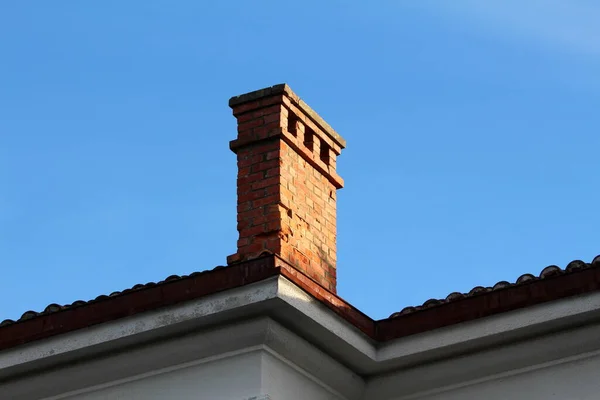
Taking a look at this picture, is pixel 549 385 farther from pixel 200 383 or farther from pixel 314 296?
pixel 200 383

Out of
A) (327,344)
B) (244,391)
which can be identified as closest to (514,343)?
(327,344)

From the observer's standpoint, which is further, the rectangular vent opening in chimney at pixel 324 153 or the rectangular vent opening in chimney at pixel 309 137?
the rectangular vent opening in chimney at pixel 324 153

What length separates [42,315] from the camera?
11.1m

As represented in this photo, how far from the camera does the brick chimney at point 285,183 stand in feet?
37.8

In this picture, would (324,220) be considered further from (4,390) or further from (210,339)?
(4,390)

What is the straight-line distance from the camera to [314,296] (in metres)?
10.6

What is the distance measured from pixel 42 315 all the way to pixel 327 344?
2.25m

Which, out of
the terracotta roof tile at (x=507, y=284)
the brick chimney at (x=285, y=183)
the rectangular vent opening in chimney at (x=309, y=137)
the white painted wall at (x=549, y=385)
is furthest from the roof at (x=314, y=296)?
the rectangular vent opening in chimney at (x=309, y=137)

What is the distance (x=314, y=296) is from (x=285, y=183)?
4.71 feet

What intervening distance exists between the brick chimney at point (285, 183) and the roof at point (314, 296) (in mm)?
662

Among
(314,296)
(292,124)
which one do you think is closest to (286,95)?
(292,124)

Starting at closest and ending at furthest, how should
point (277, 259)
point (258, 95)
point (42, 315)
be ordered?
point (277, 259), point (42, 315), point (258, 95)

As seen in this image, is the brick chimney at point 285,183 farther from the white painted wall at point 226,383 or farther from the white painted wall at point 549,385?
the white painted wall at point 549,385

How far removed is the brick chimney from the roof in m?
0.66
